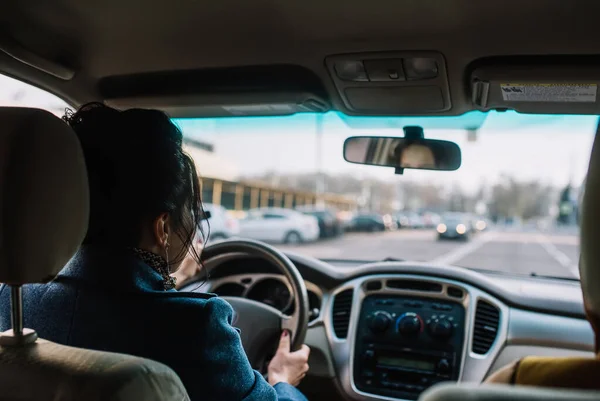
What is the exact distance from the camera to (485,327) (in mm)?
3570

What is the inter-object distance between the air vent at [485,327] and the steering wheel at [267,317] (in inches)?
42.1

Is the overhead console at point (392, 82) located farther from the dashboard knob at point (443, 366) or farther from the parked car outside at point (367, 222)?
the parked car outside at point (367, 222)

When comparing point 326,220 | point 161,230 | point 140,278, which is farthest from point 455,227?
point 140,278

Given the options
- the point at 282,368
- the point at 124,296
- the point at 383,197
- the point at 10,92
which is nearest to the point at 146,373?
the point at 124,296

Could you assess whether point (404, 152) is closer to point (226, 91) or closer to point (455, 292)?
point (455, 292)

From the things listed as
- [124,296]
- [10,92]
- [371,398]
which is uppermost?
[10,92]

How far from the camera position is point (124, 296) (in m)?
1.82

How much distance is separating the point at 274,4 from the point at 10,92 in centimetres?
153

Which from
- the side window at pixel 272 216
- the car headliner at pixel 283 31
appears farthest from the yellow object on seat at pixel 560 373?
the side window at pixel 272 216

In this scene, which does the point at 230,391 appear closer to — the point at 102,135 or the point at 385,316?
the point at 102,135

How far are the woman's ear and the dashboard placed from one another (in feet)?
5.14

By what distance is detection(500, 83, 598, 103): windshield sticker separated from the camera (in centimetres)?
301

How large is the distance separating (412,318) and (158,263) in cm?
208

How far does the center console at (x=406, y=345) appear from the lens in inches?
140
